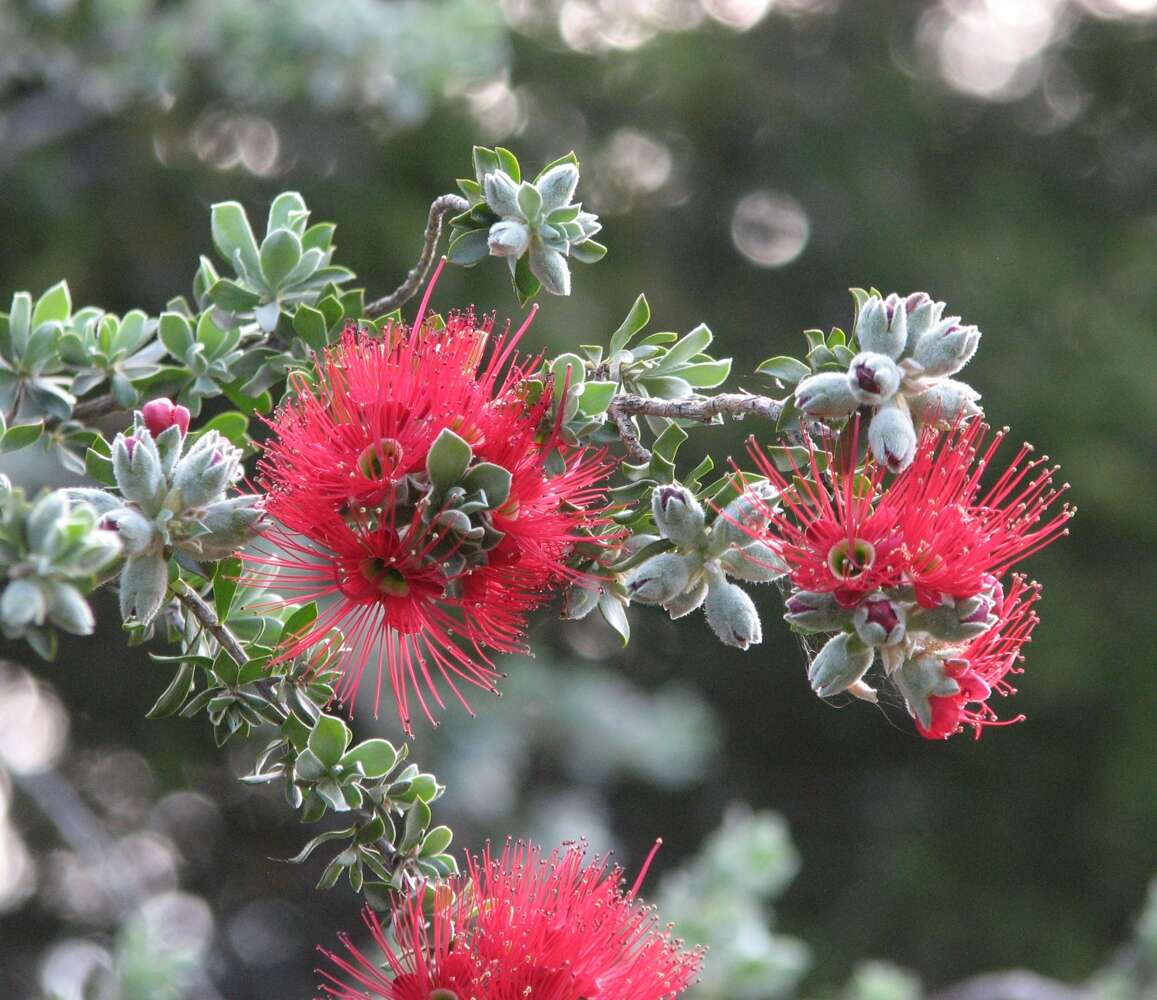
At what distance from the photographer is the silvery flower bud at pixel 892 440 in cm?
136

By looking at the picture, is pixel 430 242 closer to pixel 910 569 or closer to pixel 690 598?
pixel 690 598

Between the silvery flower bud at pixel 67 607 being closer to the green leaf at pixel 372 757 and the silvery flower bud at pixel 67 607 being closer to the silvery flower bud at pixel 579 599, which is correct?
the green leaf at pixel 372 757

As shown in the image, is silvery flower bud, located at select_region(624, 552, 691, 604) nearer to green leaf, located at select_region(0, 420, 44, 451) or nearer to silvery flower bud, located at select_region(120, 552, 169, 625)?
silvery flower bud, located at select_region(120, 552, 169, 625)

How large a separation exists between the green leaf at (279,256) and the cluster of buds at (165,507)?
0.47 meters

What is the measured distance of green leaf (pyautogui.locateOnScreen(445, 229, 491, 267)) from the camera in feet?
5.37

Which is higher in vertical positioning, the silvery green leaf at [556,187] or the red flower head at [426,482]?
the silvery green leaf at [556,187]

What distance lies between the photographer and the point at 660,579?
1.49m

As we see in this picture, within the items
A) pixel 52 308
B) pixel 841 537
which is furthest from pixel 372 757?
pixel 52 308

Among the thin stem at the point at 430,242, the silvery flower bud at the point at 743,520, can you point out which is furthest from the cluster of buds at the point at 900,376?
the thin stem at the point at 430,242

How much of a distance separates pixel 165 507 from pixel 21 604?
259mm

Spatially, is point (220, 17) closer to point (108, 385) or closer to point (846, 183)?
point (108, 385)

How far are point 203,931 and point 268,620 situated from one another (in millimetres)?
6100

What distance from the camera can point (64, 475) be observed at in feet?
15.8

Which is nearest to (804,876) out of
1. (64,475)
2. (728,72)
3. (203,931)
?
(203,931)
